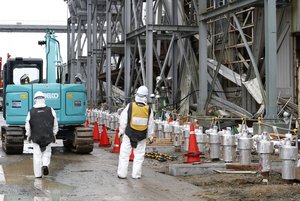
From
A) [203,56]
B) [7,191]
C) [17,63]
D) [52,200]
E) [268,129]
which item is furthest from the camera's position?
[203,56]

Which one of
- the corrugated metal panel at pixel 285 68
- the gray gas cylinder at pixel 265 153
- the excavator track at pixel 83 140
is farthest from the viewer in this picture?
the corrugated metal panel at pixel 285 68

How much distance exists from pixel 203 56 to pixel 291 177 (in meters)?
9.73

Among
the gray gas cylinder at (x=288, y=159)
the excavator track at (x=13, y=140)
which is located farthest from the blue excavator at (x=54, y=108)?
the gray gas cylinder at (x=288, y=159)

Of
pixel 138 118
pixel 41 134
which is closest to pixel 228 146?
pixel 138 118

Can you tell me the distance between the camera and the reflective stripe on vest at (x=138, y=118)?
10.7 metres

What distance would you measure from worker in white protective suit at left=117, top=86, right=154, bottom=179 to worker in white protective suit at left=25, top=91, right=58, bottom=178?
1.48 metres

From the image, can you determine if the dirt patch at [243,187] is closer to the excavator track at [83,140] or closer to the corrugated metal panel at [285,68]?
the excavator track at [83,140]

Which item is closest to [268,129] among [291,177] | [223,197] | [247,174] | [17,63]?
[247,174]

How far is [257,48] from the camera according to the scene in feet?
57.6

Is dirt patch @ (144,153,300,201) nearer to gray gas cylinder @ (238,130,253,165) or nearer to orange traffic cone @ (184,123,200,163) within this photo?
gray gas cylinder @ (238,130,253,165)

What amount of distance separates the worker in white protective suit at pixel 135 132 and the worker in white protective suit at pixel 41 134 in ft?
4.86

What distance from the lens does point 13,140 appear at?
14.8 m

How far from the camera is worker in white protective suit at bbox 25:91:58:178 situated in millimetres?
10838

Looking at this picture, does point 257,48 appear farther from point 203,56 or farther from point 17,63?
point 17,63
